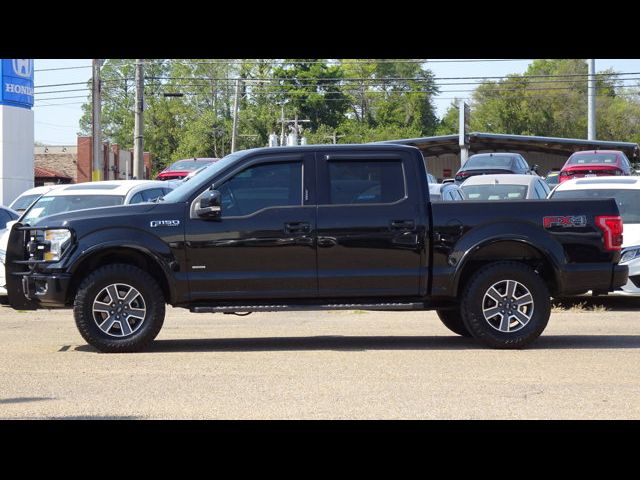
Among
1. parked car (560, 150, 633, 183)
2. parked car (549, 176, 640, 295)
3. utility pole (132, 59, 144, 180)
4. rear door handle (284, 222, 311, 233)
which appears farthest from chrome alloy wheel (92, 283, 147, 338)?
utility pole (132, 59, 144, 180)

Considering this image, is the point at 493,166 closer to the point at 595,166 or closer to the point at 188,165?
the point at 595,166

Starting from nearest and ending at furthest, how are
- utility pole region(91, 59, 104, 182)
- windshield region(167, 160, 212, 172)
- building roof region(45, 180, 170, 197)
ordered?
building roof region(45, 180, 170, 197) < windshield region(167, 160, 212, 172) < utility pole region(91, 59, 104, 182)

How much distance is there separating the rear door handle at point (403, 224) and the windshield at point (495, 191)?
11.0m

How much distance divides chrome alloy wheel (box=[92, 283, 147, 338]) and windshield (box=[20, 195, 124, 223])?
6142mm

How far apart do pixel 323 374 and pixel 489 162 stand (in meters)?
24.8

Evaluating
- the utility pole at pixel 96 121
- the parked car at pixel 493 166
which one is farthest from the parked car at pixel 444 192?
the utility pole at pixel 96 121

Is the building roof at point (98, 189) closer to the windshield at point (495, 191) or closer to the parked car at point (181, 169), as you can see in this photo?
the windshield at point (495, 191)

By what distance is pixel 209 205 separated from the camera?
10984mm

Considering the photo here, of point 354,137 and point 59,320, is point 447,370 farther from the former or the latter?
point 354,137

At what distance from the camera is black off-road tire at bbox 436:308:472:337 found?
12.3 meters

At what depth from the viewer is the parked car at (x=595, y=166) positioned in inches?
1262

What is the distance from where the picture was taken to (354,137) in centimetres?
9406

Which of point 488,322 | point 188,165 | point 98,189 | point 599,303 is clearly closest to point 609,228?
point 488,322

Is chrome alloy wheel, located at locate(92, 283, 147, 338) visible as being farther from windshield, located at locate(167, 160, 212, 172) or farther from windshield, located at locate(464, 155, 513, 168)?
windshield, located at locate(167, 160, 212, 172)
